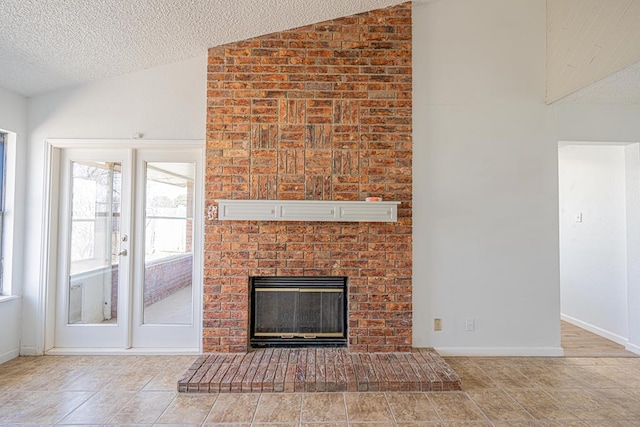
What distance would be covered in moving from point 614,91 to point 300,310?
3.60 metres

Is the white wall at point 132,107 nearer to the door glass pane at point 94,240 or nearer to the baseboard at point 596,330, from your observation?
the door glass pane at point 94,240

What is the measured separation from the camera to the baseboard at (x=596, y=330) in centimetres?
376

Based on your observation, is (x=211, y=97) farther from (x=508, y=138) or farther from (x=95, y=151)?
(x=508, y=138)

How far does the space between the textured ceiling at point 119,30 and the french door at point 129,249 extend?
753 millimetres

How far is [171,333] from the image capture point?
3.35 meters

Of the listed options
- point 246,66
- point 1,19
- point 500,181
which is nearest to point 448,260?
point 500,181

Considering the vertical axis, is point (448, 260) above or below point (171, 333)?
above

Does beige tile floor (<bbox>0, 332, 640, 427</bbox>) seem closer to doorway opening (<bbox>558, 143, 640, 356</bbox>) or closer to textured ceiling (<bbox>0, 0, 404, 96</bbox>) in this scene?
doorway opening (<bbox>558, 143, 640, 356</bbox>)

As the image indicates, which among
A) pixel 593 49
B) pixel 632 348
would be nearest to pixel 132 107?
pixel 593 49

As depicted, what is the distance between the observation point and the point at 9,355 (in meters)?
3.14

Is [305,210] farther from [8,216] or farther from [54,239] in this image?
[8,216]

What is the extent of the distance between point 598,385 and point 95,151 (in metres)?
4.96

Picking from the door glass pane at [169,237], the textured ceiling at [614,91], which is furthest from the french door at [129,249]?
the textured ceiling at [614,91]

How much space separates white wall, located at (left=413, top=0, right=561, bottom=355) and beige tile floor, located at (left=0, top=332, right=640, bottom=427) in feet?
1.54
